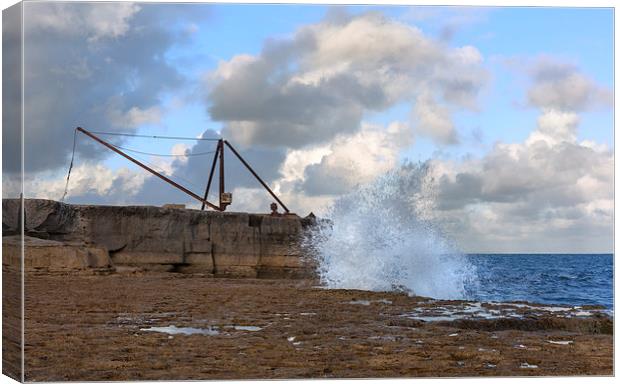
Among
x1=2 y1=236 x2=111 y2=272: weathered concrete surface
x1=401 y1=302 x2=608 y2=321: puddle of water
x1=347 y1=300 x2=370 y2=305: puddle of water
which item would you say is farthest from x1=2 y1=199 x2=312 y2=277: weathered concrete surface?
x1=401 y1=302 x2=608 y2=321: puddle of water

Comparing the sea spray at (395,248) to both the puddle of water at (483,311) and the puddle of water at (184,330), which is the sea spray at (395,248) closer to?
the puddle of water at (483,311)

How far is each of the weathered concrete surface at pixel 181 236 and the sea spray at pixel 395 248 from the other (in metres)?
6.42

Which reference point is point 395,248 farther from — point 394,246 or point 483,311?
point 483,311

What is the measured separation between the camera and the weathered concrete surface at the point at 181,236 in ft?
82.1

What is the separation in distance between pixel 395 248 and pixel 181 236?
31.6ft

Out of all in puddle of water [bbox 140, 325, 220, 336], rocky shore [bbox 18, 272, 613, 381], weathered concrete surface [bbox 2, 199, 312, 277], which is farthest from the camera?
weathered concrete surface [bbox 2, 199, 312, 277]

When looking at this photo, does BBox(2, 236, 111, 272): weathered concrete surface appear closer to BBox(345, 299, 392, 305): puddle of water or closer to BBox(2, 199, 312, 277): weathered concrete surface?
BBox(2, 199, 312, 277): weathered concrete surface

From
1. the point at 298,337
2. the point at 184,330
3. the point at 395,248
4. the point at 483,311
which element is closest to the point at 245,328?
the point at 184,330

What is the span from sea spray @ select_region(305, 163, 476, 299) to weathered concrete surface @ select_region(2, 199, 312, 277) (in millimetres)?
6425

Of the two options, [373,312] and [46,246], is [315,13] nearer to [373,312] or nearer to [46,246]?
[373,312]

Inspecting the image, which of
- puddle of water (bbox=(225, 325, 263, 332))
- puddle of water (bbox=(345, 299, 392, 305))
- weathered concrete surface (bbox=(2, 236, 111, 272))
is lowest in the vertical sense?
puddle of water (bbox=(345, 299, 392, 305))

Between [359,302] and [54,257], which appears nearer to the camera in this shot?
[359,302]

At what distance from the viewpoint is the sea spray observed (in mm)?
19203

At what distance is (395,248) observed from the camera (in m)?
19.9
